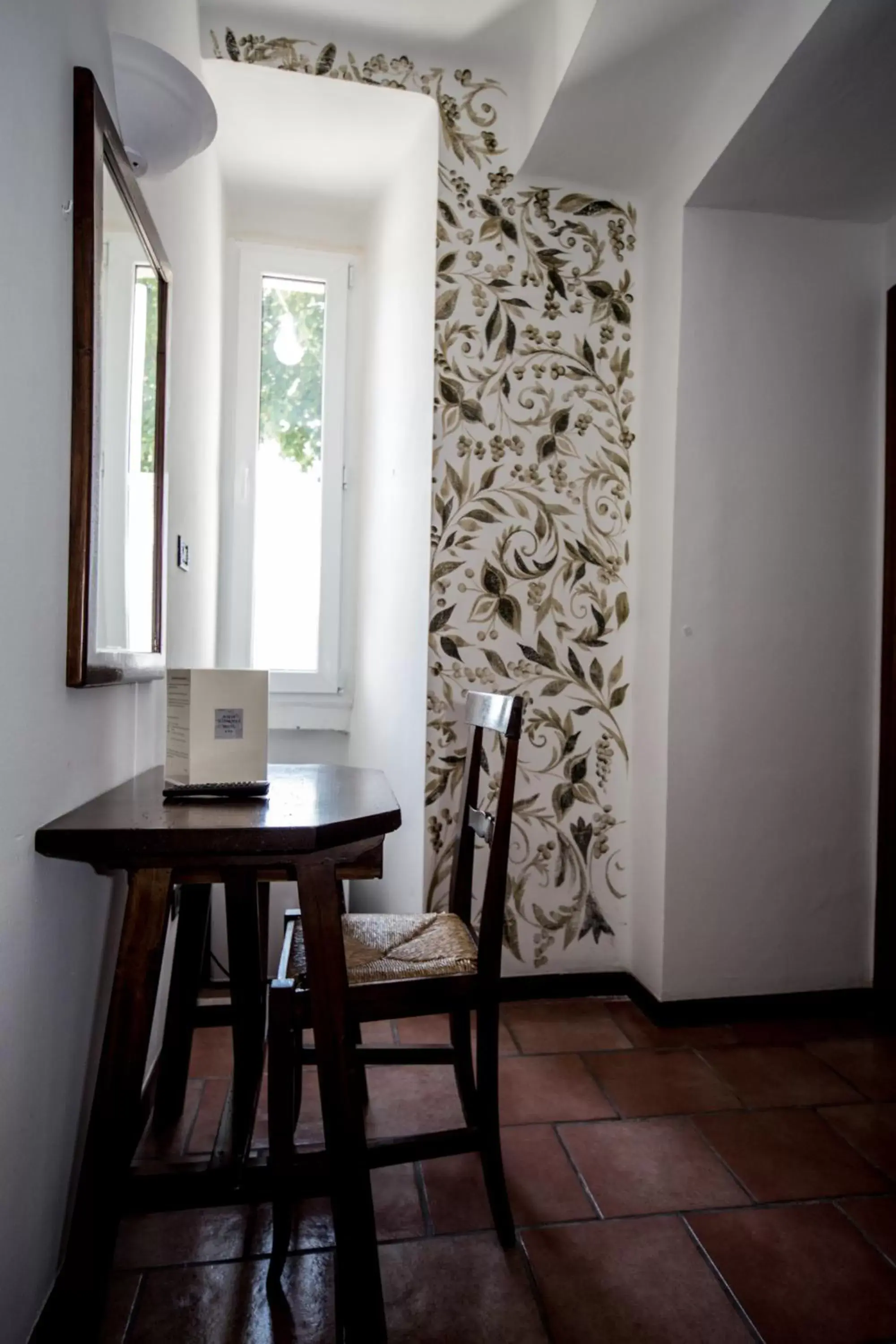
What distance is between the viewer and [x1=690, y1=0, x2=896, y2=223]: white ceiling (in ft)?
5.26

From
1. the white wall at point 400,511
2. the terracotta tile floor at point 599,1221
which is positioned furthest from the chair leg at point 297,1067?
the white wall at point 400,511

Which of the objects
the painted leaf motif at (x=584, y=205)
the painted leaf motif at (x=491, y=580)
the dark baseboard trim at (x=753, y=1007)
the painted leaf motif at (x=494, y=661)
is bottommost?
the dark baseboard trim at (x=753, y=1007)

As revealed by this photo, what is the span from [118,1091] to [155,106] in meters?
1.57

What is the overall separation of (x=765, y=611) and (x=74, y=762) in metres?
1.80

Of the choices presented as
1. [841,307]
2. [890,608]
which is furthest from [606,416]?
[890,608]

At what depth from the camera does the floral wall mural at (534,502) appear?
230 cm

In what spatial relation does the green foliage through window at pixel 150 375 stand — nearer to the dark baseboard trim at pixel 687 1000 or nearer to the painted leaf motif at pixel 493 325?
the painted leaf motif at pixel 493 325

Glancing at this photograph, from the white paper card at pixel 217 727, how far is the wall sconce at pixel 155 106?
0.93 m

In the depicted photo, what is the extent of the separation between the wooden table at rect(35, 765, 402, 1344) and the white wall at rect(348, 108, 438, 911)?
112 centimetres

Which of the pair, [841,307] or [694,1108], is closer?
[694,1108]

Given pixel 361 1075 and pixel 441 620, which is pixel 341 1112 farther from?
pixel 441 620

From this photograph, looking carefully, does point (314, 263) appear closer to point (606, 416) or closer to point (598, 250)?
point (598, 250)

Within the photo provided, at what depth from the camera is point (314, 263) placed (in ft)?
10.1

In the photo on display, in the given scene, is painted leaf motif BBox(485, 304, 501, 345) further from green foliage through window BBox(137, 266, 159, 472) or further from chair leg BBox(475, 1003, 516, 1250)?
chair leg BBox(475, 1003, 516, 1250)
